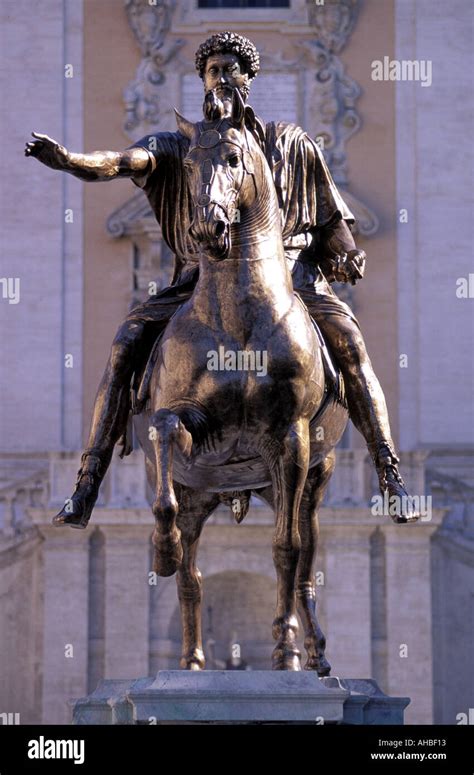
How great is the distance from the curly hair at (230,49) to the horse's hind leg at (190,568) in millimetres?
2160

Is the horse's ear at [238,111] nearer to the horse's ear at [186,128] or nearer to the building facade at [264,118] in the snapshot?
the horse's ear at [186,128]

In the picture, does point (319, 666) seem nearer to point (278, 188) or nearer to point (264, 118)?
point (278, 188)

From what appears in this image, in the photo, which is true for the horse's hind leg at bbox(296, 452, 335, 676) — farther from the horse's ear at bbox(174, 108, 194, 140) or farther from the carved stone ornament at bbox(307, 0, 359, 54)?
the carved stone ornament at bbox(307, 0, 359, 54)

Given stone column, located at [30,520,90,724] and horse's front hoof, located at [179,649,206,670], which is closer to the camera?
horse's front hoof, located at [179,649,206,670]

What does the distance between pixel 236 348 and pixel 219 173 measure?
89 cm

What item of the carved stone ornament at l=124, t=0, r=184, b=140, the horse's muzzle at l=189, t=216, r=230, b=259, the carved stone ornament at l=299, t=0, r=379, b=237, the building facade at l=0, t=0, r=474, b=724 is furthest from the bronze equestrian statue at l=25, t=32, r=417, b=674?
the carved stone ornament at l=124, t=0, r=184, b=140

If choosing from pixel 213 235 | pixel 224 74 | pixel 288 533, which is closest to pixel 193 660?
pixel 288 533

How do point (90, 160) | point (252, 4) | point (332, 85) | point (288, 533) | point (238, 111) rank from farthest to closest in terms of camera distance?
point (252, 4)
point (332, 85)
point (90, 160)
point (288, 533)
point (238, 111)

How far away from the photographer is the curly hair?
1056cm

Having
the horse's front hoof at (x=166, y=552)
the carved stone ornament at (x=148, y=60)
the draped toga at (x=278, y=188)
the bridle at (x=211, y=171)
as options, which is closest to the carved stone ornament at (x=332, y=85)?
the carved stone ornament at (x=148, y=60)

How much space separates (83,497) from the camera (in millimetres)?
10477
